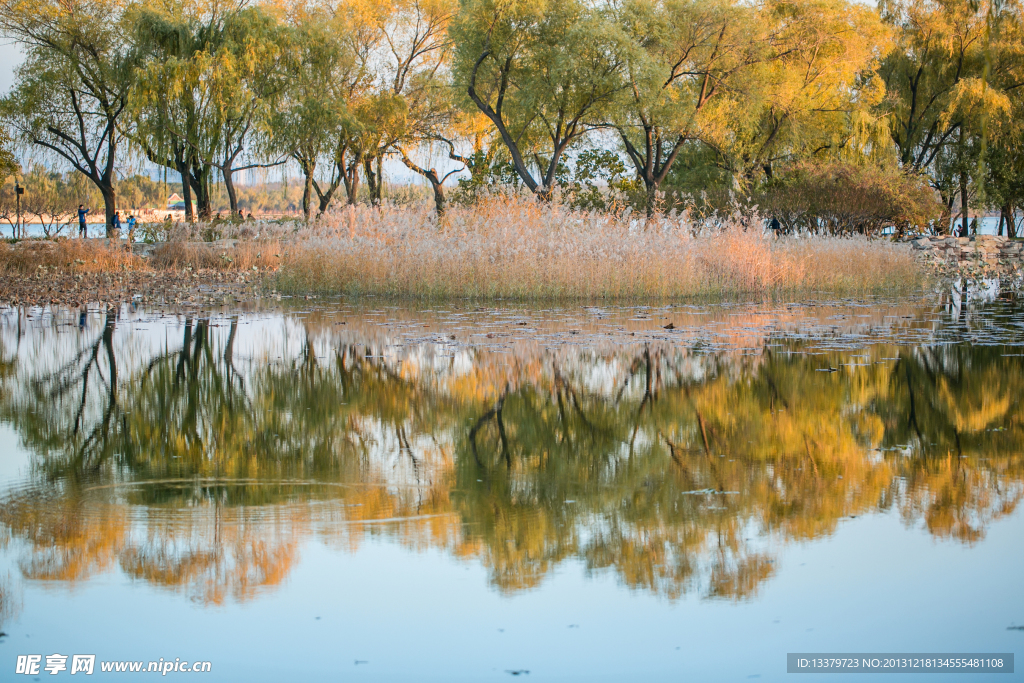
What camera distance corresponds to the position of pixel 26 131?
35.8 meters

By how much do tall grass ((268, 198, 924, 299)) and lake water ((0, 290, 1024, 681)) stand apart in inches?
327

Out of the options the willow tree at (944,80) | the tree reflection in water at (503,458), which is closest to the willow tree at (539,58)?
the willow tree at (944,80)

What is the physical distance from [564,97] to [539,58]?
1334 millimetres

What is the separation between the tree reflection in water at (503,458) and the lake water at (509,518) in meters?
0.02

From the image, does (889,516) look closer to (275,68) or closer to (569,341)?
(569,341)

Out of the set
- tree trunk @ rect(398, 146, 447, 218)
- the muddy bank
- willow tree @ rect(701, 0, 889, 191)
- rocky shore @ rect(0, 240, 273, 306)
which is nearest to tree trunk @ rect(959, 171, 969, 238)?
willow tree @ rect(701, 0, 889, 191)

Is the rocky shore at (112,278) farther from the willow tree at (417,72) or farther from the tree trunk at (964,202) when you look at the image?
the tree trunk at (964,202)

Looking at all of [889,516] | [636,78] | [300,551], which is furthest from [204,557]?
[636,78]

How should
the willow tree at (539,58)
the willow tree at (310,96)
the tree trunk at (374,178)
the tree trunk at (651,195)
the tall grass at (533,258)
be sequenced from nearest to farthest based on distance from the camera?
the tall grass at (533,258) → the willow tree at (539,58) → the tree trunk at (651,195) → the willow tree at (310,96) → the tree trunk at (374,178)

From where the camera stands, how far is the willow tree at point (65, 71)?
111 feet

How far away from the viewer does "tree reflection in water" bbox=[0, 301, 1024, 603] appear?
357 centimetres

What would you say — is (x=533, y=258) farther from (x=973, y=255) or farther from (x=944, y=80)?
(x=944, y=80)

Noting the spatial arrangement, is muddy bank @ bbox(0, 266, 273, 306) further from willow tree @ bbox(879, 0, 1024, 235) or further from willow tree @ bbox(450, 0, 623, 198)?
willow tree @ bbox(879, 0, 1024, 235)

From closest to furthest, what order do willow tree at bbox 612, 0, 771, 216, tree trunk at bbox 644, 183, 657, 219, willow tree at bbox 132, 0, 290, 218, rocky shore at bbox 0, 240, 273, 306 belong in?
1. rocky shore at bbox 0, 240, 273, 306
2. willow tree at bbox 612, 0, 771, 216
3. willow tree at bbox 132, 0, 290, 218
4. tree trunk at bbox 644, 183, 657, 219
